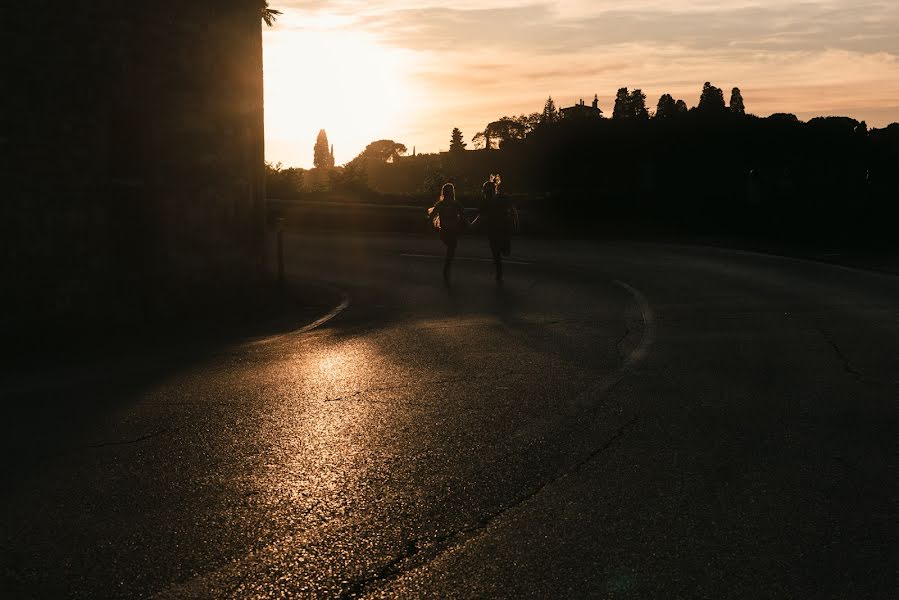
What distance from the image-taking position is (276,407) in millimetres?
7871

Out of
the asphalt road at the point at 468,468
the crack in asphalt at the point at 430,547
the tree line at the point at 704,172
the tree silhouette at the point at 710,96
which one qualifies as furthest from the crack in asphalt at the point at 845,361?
the tree silhouette at the point at 710,96

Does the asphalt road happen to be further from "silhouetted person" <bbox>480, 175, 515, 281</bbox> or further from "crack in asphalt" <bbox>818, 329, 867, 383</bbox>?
"silhouetted person" <bbox>480, 175, 515, 281</bbox>

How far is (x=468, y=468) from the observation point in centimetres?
599

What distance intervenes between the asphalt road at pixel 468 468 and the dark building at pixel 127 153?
264 centimetres

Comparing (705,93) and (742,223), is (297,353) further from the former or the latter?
(705,93)

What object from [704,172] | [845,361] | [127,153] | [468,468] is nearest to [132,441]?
[468,468]

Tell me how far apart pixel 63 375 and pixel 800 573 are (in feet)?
25.2

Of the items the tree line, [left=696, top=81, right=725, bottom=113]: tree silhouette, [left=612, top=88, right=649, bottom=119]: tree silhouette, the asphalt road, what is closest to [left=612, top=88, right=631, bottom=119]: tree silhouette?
[left=612, top=88, right=649, bottom=119]: tree silhouette

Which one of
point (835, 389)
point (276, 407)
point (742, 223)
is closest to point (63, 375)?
point (276, 407)

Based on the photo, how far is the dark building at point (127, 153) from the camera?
12047mm

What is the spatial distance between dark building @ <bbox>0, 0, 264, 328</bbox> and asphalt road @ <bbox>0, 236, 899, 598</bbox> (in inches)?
104

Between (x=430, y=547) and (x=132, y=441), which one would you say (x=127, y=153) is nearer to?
(x=132, y=441)

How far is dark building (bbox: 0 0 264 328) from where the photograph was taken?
12.0 m

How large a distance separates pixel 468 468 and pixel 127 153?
9377mm
